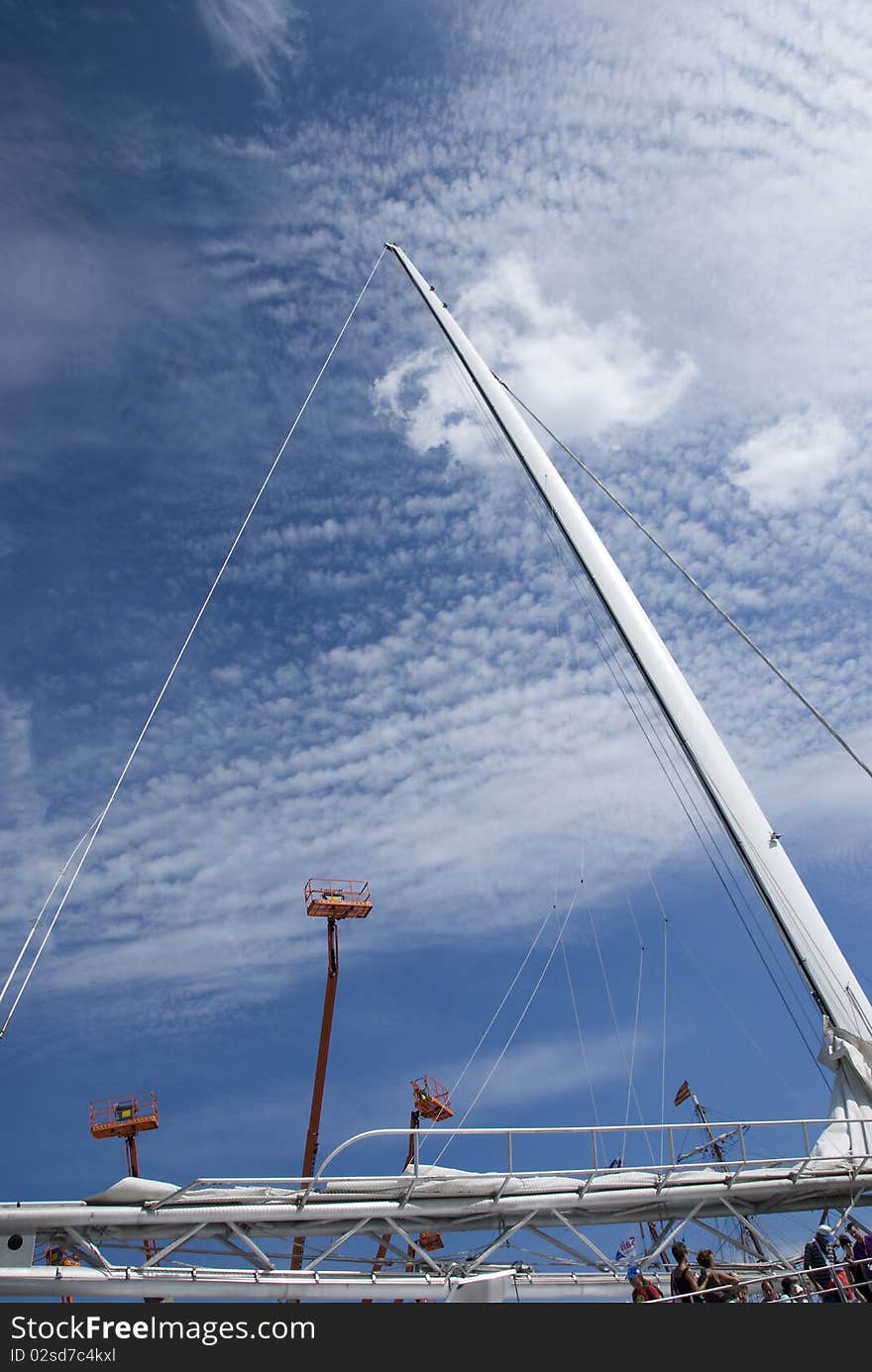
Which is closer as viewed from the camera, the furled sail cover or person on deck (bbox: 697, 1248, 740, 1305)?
person on deck (bbox: 697, 1248, 740, 1305)

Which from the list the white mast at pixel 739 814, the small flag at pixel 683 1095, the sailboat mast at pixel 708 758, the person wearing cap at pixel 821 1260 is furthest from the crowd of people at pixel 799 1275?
the small flag at pixel 683 1095

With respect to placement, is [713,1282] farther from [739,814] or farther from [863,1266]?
[739,814]

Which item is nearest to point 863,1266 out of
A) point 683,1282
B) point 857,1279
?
point 857,1279

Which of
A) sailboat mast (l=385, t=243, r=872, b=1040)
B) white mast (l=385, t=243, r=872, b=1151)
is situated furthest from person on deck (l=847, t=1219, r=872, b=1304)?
sailboat mast (l=385, t=243, r=872, b=1040)

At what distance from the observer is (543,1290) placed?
16.3 m

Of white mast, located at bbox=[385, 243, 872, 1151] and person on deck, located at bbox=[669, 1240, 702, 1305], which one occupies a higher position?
white mast, located at bbox=[385, 243, 872, 1151]

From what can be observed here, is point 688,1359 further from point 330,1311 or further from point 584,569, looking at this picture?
point 584,569

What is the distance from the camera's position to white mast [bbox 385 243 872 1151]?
57.8 feet

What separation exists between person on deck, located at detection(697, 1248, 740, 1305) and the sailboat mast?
593 cm

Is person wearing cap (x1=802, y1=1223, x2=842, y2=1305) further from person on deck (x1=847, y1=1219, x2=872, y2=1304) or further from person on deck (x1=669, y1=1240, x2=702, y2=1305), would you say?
person on deck (x1=669, y1=1240, x2=702, y2=1305)

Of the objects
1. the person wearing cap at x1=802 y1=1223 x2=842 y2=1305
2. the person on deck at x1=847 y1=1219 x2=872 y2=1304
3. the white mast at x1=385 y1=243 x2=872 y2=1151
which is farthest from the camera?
the white mast at x1=385 y1=243 x2=872 y2=1151

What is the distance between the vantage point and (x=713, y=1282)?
41.9ft

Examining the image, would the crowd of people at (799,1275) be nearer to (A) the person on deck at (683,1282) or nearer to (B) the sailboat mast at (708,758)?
(A) the person on deck at (683,1282)

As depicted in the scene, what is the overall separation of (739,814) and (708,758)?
58.3 inches
